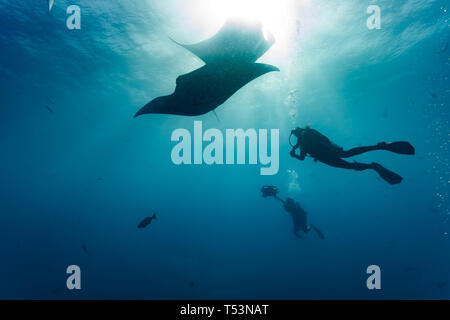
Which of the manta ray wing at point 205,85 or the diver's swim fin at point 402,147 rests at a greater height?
the manta ray wing at point 205,85

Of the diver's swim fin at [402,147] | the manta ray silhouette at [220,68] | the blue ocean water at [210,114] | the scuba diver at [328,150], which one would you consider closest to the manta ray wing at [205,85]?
the manta ray silhouette at [220,68]

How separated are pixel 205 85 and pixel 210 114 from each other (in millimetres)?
23427

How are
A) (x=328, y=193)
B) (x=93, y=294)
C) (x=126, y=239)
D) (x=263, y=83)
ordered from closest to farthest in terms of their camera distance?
(x=93, y=294) < (x=263, y=83) < (x=126, y=239) < (x=328, y=193)

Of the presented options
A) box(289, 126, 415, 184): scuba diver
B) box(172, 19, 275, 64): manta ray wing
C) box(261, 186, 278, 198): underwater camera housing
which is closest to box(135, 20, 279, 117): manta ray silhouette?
box(172, 19, 275, 64): manta ray wing

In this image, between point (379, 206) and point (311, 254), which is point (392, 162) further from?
point (311, 254)

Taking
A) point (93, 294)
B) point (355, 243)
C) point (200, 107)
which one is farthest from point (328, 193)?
point (200, 107)

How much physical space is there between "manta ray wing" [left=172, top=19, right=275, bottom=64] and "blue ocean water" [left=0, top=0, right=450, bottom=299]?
0.75m

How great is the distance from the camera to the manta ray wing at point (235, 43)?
144 inches

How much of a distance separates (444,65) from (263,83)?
15735 millimetres

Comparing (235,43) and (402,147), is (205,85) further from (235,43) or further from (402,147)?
(402,147)

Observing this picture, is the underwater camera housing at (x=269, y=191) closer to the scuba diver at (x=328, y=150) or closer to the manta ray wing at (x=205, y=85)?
the scuba diver at (x=328, y=150)

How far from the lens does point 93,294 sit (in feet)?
56.7

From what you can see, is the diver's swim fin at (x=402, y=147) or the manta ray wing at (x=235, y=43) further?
the diver's swim fin at (x=402, y=147)

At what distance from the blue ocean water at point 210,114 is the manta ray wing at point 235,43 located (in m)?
0.75
